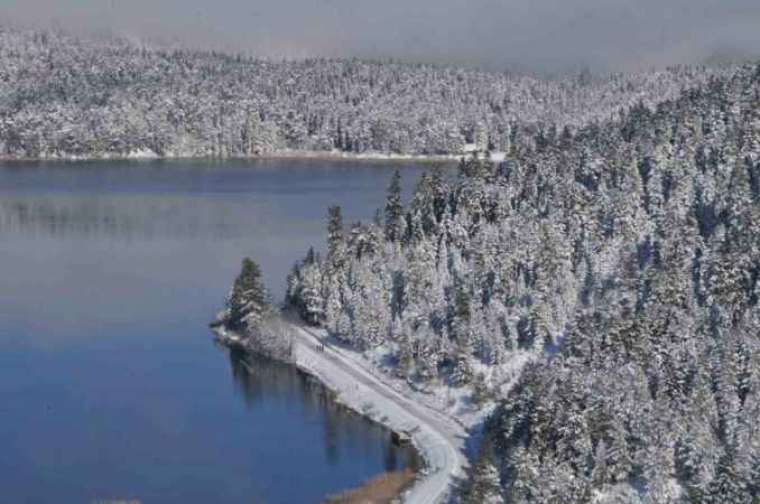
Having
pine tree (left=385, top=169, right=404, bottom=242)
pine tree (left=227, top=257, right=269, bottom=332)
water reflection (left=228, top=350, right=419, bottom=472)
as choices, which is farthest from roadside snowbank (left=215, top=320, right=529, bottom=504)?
pine tree (left=385, top=169, right=404, bottom=242)

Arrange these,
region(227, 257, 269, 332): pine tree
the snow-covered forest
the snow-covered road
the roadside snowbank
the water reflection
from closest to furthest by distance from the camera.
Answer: the snow-covered forest
the snow-covered road
the roadside snowbank
the water reflection
region(227, 257, 269, 332): pine tree

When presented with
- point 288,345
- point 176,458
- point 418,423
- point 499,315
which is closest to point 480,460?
point 418,423

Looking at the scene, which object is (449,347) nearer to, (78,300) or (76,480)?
(76,480)

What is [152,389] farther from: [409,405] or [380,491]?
[380,491]

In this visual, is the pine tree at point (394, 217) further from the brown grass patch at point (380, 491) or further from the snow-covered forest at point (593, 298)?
the brown grass patch at point (380, 491)

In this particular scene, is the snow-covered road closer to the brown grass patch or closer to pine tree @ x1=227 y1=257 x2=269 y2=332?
the brown grass patch

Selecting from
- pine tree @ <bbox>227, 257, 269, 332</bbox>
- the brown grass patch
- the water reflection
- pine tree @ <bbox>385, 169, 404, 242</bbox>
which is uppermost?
pine tree @ <bbox>385, 169, 404, 242</bbox>
